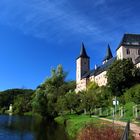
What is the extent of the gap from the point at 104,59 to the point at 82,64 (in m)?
9.69

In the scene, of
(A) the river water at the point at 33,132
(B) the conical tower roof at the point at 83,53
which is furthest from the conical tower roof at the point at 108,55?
(A) the river water at the point at 33,132

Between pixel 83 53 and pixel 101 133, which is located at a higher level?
pixel 83 53

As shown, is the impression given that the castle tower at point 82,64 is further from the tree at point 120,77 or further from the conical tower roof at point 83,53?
the tree at point 120,77

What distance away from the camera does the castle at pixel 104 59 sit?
8350 cm

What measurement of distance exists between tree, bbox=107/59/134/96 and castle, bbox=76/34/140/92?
506 centimetres

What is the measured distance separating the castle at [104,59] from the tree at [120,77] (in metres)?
5.06

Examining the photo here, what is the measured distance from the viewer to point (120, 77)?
64.4 meters

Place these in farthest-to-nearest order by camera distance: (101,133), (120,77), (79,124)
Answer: (120,77) → (79,124) → (101,133)

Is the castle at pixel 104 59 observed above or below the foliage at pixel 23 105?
above

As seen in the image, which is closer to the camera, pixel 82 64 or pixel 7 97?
pixel 82 64

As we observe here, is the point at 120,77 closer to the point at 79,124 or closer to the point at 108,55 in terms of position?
the point at 79,124

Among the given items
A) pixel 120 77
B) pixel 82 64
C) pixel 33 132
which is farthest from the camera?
pixel 82 64

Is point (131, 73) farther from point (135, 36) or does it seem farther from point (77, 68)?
point (77, 68)

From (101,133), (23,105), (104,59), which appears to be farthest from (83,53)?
(101,133)
